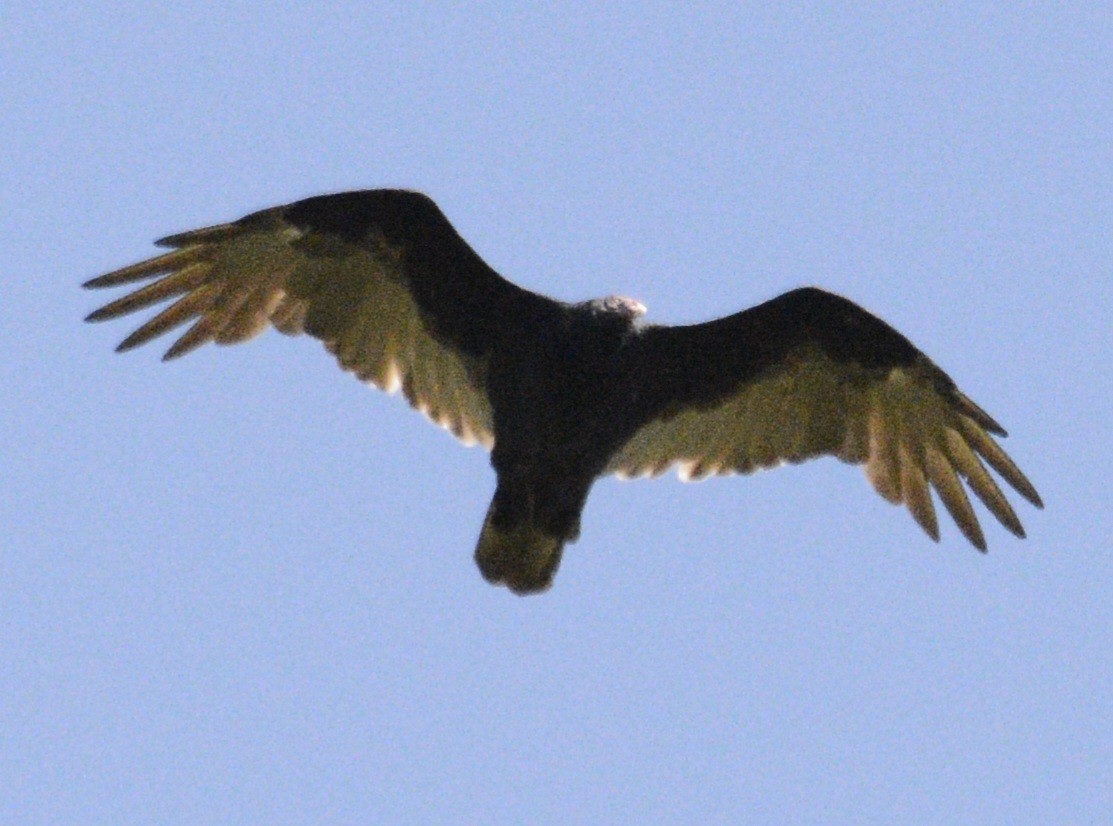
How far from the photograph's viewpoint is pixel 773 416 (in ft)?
28.8

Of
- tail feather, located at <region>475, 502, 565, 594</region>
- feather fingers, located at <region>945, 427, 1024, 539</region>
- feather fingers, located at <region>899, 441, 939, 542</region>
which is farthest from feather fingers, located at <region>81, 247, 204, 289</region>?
feather fingers, located at <region>945, 427, 1024, 539</region>

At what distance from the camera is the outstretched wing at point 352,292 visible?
27.7ft

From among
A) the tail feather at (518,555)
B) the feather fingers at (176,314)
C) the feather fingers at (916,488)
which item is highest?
the feather fingers at (916,488)

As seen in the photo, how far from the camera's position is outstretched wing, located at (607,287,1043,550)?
848 cm

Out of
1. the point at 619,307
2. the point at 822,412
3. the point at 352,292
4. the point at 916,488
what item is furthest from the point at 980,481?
the point at 352,292

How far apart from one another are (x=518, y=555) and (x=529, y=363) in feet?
2.82

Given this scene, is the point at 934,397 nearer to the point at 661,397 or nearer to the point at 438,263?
the point at 661,397

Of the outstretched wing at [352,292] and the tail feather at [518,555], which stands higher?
the outstretched wing at [352,292]

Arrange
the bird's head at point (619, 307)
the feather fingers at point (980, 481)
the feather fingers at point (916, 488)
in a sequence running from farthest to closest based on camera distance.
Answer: the feather fingers at point (916, 488) < the feather fingers at point (980, 481) < the bird's head at point (619, 307)

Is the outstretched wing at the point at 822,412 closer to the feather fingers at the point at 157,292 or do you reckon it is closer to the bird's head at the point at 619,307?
the bird's head at the point at 619,307

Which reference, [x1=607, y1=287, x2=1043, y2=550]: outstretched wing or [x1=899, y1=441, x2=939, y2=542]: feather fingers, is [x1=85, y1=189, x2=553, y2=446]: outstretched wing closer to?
[x1=607, y1=287, x2=1043, y2=550]: outstretched wing

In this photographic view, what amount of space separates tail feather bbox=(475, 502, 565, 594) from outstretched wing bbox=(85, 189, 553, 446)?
63 cm

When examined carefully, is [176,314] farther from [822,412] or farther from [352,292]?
[822,412]

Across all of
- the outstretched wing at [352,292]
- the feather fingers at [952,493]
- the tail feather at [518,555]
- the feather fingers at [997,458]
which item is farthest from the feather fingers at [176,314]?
the feather fingers at [997,458]
